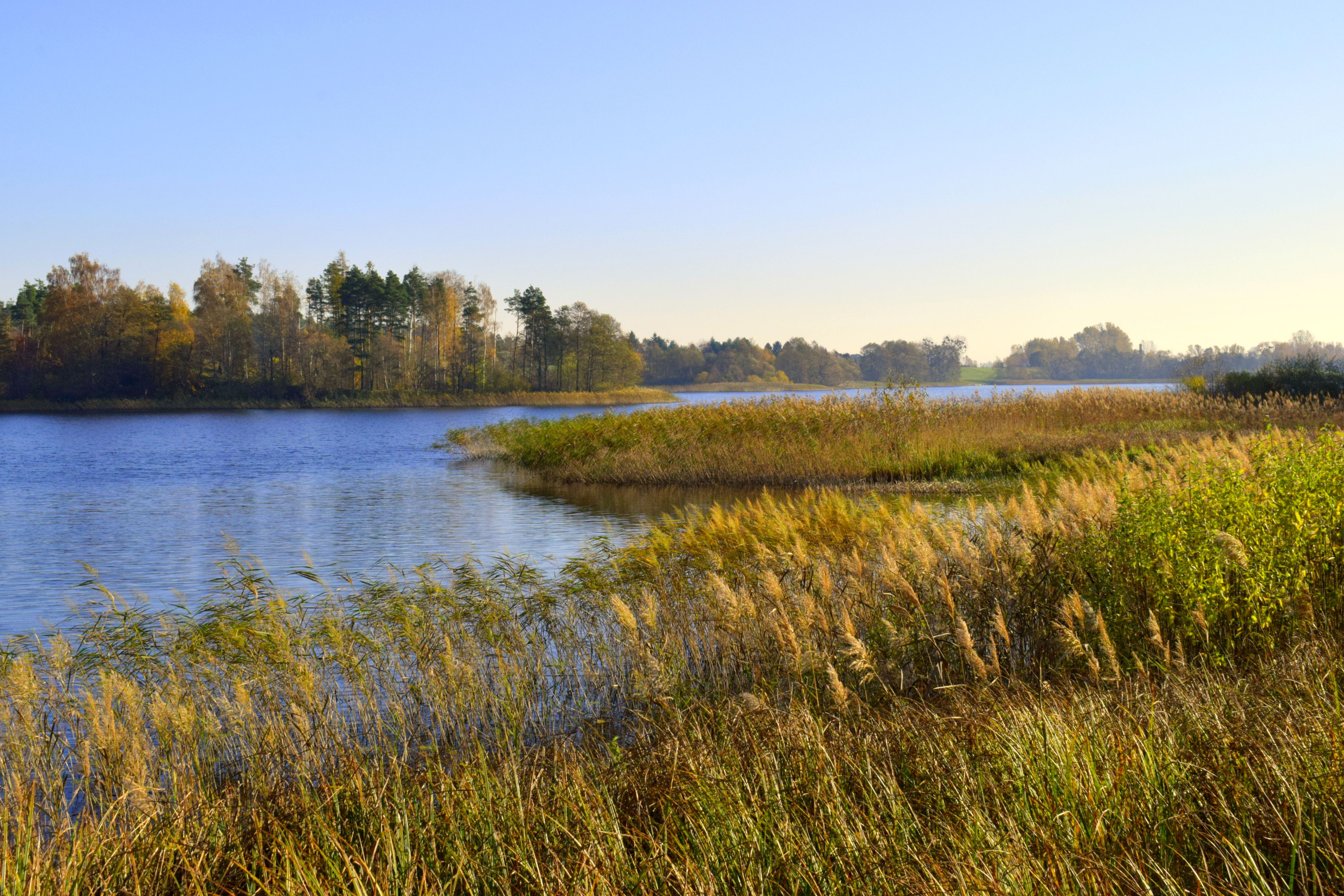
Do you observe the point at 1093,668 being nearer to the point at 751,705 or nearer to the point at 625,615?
the point at 751,705

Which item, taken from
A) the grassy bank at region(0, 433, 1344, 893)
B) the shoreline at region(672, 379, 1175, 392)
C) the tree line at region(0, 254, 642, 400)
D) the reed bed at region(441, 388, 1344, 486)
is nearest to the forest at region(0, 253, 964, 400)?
the tree line at region(0, 254, 642, 400)

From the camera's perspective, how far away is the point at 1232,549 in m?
4.95

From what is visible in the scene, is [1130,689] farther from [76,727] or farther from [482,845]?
[76,727]

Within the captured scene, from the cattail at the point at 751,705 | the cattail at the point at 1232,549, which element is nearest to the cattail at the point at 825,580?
the cattail at the point at 751,705

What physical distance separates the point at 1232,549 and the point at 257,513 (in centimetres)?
1899

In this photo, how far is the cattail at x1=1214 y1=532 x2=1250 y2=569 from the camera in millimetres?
4746

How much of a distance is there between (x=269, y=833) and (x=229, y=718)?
7.33ft

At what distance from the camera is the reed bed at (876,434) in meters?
21.1

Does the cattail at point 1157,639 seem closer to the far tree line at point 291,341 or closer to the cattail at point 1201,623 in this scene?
the cattail at point 1201,623

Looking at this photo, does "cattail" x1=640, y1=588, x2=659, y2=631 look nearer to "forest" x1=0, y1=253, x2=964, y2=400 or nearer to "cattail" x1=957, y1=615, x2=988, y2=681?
"cattail" x1=957, y1=615, x2=988, y2=681

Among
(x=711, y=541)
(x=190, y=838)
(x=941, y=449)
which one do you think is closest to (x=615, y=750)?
(x=190, y=838)

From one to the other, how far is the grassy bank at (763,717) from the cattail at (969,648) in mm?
47

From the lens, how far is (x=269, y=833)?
12.8 ft

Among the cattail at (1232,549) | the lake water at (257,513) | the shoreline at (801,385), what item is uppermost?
the shoreline at (801,385)
